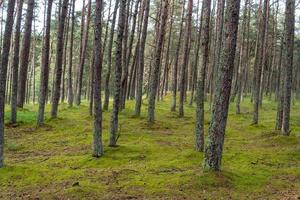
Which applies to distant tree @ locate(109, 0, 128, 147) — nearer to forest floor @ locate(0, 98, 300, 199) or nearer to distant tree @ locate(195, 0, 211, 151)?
forest floor @ locate(0, 98, 300, 199)

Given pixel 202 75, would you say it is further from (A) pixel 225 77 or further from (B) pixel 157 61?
(B) pixel 157 61

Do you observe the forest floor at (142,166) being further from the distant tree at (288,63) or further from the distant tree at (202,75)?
the distant tree at (288,63)

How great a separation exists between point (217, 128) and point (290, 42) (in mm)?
8614

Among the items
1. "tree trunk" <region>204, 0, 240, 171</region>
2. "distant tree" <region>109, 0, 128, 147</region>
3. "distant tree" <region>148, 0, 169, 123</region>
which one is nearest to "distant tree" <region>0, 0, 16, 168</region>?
"distant tree" <region>109, 0, 128, 147</region>

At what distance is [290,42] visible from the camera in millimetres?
17625

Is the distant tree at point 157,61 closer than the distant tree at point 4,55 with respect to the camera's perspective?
No

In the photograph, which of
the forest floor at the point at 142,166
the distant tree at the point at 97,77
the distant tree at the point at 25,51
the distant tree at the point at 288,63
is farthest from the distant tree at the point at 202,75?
the distant tree at the point at 25,51

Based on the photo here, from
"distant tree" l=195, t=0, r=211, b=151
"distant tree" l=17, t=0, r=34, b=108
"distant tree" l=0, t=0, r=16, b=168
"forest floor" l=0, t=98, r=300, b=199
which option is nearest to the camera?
"forest floor" l=0, t=98, r=300, b=199

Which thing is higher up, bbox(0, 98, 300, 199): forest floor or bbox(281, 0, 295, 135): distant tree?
bbox(281, 0, 295, 135): distant tree

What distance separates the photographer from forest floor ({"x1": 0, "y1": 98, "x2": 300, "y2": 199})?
10250 millimetres

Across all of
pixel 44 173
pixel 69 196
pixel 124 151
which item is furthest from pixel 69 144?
pixel 69 196

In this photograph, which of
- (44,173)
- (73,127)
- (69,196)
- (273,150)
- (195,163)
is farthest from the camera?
(73,127)

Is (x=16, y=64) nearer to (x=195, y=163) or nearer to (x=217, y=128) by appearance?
(x=195, y=163)

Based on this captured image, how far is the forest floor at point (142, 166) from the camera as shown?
10250 mm
